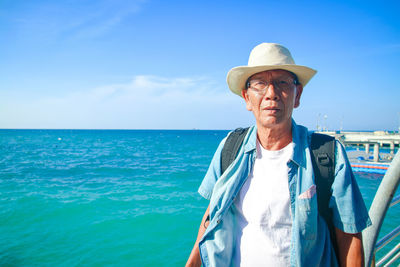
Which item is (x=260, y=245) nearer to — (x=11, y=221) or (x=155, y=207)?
(x=155, y=207)

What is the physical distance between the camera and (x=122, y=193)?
16.5 metres

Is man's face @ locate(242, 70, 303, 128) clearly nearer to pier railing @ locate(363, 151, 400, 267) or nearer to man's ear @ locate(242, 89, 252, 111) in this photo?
man's ear @ locate(242, 89, 252, 111)

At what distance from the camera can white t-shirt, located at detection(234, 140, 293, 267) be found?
5.21 feet

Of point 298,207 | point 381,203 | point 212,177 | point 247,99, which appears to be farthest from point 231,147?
point 381,203

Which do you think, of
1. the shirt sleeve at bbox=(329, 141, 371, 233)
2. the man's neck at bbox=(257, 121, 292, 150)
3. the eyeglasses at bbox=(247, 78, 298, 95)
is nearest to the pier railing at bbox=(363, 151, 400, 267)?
the shirt sleeve at bbox=(329, 141, 371, 233)

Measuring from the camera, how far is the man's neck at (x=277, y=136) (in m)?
1.74

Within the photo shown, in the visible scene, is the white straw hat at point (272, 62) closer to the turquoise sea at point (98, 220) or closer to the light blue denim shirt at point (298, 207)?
the light blue denim shirt at point (298, 207)

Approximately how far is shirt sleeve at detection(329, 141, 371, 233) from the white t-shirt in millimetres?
313

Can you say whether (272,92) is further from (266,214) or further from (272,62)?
(266,214)

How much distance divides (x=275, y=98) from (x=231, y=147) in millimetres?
523

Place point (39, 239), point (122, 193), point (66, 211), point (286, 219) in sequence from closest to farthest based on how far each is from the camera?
point (286, 219), point (39, 239), point (66, 211), point (122, 193)

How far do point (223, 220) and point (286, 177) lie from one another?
22.0 inches

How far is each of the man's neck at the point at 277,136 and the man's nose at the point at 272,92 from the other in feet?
0.75

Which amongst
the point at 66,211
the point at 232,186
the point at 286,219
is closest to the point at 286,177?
the point at 286,219
